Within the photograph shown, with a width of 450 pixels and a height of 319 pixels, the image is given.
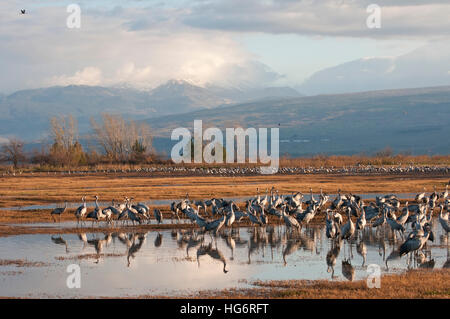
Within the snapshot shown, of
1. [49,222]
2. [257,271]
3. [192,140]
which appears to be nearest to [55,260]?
[257,271]

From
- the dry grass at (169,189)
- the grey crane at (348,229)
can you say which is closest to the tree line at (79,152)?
the dry grass at (169,189)

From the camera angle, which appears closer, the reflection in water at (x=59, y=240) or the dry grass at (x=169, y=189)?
the reflection in water at (x=59, y=240)

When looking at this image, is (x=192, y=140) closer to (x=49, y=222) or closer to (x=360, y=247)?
(x=49, y=222)

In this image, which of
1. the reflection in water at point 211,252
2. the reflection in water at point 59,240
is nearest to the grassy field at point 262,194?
the reflection in water at point 59,240

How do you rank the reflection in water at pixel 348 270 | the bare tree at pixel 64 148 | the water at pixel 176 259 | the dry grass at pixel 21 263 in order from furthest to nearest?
the bare tree at pixel 64 148 < the dry grass at pixel 21 263 < the reflection in water at pixel 348 270 < the water at pixel 176 259

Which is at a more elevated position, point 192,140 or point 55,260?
point 192,140

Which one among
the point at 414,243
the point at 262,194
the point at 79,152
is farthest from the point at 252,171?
the point at 414,243

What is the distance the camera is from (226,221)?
26.9m

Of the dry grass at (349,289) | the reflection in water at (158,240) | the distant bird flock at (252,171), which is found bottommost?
the dry grass at (349,289)

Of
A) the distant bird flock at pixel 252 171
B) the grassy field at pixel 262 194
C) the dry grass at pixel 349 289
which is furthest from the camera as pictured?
the distant bird flock at pixel 252 171

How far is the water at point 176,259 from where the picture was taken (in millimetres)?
18219

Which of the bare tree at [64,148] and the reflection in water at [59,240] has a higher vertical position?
the bare tree at [64,148]

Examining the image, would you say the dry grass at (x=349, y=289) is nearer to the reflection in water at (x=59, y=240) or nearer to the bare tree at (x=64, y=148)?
the reflection in water at (x=59, y=240)

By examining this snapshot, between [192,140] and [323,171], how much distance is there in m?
30.0
